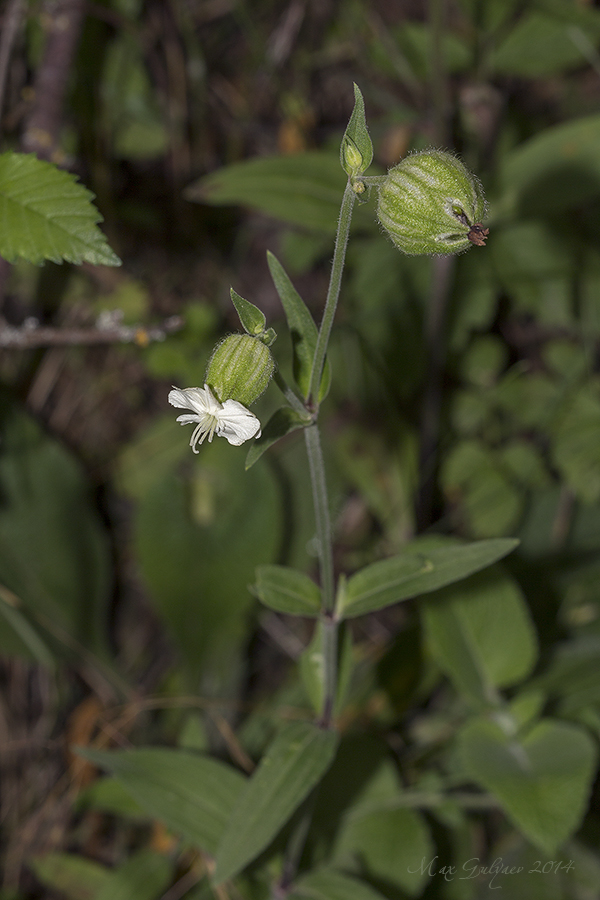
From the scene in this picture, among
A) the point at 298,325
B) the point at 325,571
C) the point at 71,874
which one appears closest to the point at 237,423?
the point at 298,325

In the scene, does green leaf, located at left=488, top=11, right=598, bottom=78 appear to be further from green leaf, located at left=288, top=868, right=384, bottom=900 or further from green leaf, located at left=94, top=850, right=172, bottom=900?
green leaf, located at left=94, top=850, right=172, bottom=900

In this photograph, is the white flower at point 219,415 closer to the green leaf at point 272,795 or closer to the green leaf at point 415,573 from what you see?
the green leaf at point 415,573

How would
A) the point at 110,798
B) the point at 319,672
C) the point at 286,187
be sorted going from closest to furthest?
1. the point at 319,672
2. the point at 110,798
3. the point at 286,187

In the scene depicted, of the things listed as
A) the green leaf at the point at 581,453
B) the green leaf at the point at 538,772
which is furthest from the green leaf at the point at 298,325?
the green leaf at the point at 581,453

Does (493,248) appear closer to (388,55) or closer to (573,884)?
(388,55)

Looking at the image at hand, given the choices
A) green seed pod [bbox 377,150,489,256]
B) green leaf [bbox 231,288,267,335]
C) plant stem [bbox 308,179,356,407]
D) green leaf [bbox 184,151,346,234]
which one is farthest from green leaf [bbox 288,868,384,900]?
green leaf [bbox 184,151,346,234]

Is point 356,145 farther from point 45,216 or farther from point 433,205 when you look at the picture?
point 45,216

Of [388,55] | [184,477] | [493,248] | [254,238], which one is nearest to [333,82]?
[388,55]
